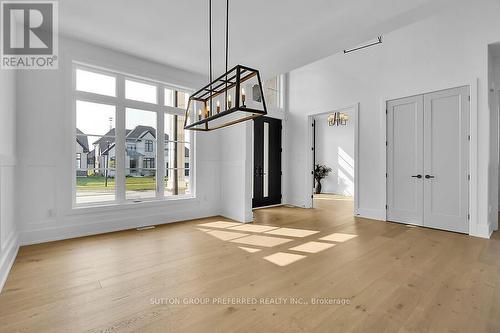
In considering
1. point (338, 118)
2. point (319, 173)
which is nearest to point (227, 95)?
point (338, 118)

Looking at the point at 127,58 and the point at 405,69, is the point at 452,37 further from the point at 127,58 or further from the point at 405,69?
the point at 127,58

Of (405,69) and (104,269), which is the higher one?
(405,69)

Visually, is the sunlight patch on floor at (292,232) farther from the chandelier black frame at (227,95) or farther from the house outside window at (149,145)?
the house outside window at (149,145)

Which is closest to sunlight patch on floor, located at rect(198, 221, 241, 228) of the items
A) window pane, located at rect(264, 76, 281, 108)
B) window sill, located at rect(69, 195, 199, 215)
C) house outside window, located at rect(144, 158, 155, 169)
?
window sill, located at rect(69, 195, 199, 215)

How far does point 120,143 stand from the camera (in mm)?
4629

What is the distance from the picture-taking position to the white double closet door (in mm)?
4441

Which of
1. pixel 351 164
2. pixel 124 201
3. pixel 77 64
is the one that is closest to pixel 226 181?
pixel 124 201

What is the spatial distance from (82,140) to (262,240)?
137 inches

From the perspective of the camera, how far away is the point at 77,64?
13.9ft

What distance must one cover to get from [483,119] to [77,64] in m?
6.82

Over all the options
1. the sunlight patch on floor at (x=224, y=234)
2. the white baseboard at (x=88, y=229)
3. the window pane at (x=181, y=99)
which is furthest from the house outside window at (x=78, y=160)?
the sunlight patch on floor at (x=224, y=234)

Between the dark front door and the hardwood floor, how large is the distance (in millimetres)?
2857

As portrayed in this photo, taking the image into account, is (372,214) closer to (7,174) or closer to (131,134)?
(131,134)

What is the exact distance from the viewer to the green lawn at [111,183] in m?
4.30
